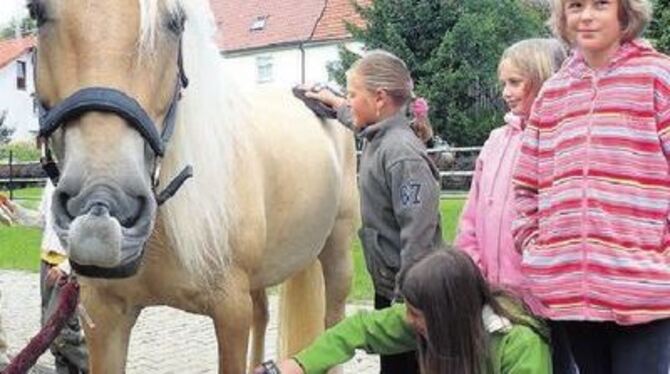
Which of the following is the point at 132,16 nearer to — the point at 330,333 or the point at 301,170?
the point at 330,333

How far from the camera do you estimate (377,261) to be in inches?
143

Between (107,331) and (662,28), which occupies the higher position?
(662,28)

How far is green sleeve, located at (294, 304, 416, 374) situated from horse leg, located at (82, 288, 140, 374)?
2.70 feet

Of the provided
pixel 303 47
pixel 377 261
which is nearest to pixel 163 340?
pixel 377 261

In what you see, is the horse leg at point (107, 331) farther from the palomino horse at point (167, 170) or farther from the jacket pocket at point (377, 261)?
the jacket pocket at point (377, 261)

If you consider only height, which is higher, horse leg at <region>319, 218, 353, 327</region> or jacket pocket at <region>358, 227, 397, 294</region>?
jacket pocket at <region>358, 227, 397, 294</region>

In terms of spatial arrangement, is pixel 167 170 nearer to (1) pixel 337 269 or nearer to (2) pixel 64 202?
(2) pixel 64 202

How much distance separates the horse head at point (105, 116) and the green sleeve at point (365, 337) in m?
0.65

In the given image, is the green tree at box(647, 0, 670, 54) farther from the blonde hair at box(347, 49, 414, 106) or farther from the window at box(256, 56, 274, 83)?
the window at box(256, 56, 274, 83)

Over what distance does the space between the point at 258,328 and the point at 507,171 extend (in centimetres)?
Result: 248

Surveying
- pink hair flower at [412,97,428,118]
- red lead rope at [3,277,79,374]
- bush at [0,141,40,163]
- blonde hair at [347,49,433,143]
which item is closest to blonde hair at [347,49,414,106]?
blonde hair at [347,49,433,143]

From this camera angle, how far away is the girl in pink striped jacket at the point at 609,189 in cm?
232

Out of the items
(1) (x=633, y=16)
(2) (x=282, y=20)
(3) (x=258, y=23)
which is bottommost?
(3) (x=258, y=23)

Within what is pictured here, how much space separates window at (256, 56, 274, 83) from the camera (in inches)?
1721
